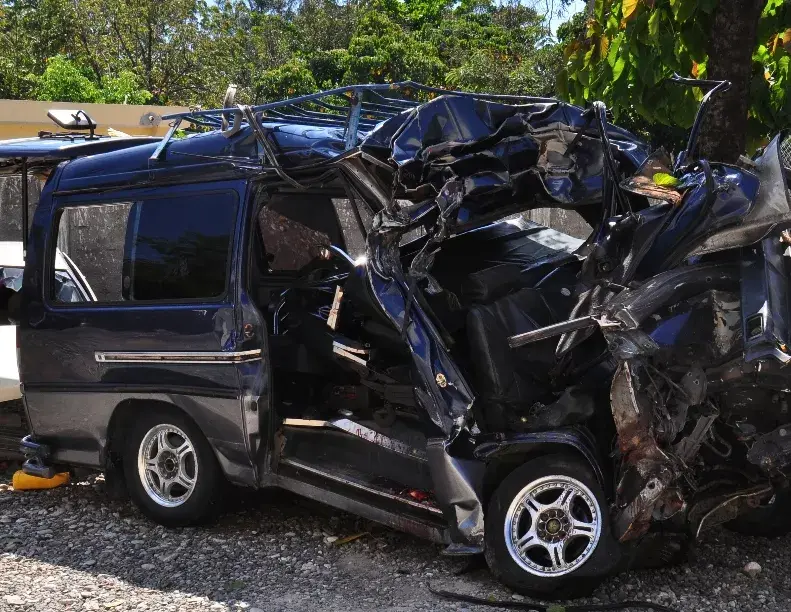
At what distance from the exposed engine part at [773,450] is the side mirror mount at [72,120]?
18.0 ft

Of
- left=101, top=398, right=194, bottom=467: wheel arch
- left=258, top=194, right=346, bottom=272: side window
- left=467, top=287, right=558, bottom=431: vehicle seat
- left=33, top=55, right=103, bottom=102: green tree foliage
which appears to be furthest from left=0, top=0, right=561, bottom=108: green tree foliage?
left=467, top=287, right=558, bottom=431: vehicle seat

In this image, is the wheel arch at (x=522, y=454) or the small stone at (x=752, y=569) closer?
the wheel arch at (x=522, y=454)

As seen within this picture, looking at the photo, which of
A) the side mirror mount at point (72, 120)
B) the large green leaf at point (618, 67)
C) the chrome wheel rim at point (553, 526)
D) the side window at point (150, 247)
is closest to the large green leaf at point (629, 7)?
the large green leaf at point (618, 67)

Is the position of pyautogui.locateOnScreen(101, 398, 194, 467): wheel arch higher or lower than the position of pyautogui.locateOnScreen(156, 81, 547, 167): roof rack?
lower

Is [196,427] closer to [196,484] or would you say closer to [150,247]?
[196,484]

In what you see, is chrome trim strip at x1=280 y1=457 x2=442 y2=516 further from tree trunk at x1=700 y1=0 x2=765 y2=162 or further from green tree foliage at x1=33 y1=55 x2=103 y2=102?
green tree foliage at x1=33 y1=55 x2=103 y2=102

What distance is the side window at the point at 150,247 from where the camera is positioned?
5578 mm

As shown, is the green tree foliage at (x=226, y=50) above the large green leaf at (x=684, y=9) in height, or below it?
above

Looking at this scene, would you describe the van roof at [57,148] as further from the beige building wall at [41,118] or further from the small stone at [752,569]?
the beige building wall at [41,118]

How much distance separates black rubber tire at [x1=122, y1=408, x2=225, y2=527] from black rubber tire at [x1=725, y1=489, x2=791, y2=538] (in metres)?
2.87

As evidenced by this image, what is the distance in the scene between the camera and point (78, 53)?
3017cm

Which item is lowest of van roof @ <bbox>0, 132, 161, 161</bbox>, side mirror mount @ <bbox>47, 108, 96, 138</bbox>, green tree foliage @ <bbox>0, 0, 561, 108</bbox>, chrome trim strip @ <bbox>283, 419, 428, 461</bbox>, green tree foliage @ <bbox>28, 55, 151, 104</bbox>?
chrome trim strip @ <bbox>283, 419, 428, 461</bbox>

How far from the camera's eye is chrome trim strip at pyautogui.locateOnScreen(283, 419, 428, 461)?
201 inches

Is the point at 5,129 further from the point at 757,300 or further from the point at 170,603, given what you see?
the point at 757,300
